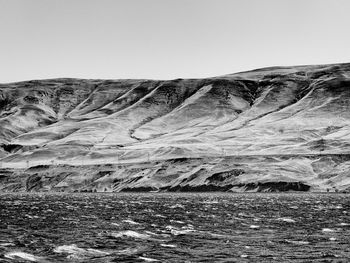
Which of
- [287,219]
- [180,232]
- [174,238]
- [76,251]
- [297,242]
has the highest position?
[76,251]

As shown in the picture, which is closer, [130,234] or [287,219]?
[130,234]

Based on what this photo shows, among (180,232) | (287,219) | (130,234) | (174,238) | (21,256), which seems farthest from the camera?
(287,219)

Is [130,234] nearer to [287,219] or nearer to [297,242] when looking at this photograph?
[297,242]

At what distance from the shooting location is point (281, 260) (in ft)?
123

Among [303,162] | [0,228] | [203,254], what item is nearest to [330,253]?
[203,254]

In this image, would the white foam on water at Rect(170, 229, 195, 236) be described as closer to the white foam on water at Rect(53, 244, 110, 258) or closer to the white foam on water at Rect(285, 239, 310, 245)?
the white foam on water at Rect(285, 239, 310, 245)

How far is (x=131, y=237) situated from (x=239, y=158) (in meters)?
151

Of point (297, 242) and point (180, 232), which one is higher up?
point (297, 242)

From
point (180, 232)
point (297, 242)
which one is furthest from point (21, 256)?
point (297, 242)

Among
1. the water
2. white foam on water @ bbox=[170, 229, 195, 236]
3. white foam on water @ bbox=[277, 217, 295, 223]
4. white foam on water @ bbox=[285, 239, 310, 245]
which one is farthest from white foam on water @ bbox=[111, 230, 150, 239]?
white foam on water @ bbox=[277, 217, 295, 223]

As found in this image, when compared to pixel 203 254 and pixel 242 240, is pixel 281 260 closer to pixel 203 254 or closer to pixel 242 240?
pixel 203 254

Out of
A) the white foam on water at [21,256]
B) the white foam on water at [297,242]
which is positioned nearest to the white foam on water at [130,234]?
the white foam on water at [297,242]

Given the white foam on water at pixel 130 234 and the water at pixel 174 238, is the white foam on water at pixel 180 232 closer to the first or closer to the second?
the water at pixel 174 238

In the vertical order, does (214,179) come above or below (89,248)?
below
